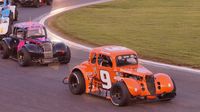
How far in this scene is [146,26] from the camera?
36.0 meters

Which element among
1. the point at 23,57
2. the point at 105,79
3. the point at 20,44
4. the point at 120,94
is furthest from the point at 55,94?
the point at 20,44

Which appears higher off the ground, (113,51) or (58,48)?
(113,51)

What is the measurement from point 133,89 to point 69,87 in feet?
9.75

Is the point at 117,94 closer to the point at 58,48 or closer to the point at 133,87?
the point at 133,87

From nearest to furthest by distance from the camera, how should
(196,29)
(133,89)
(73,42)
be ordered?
(133,89), (73,42), (196,29)

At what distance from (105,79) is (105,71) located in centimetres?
25

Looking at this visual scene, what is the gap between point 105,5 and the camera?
168ft

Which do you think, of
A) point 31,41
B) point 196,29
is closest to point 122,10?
point 196,29

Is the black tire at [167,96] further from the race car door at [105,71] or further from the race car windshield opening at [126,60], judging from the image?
the race car door at [105,71]

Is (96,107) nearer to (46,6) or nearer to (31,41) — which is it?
(31,41)

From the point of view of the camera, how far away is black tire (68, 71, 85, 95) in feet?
57.0

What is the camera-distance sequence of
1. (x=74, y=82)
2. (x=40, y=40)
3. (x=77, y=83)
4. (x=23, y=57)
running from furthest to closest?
(x=40, y=40) → (x=23, y=57) → (x=74, y=82) → (x=77, y=83)

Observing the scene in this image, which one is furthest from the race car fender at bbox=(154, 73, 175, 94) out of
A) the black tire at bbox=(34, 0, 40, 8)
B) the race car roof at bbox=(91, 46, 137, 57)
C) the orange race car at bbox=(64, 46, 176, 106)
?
the black tire at bbox=(34, 0, 40, 8)

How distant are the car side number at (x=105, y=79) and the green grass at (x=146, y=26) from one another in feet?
21.1
